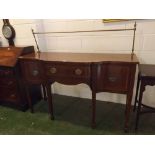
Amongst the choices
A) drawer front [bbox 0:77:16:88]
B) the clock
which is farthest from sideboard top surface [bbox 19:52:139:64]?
the clock

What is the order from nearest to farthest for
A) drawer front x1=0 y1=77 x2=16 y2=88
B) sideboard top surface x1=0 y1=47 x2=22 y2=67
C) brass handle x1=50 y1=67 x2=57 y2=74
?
brass handle x1=50 y1=67 x2=57 y2=74, sideboard top surface x1=0 y1=47 x2=22 y2=67, drawer front x1=0 y1=77 x2=16 y2=88

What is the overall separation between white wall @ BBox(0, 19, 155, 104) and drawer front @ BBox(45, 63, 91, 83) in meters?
0.64

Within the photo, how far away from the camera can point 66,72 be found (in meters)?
1.59

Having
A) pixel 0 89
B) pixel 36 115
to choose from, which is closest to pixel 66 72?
pixel 36 115

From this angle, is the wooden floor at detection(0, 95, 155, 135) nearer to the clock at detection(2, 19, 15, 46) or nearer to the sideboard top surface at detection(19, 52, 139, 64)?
the sideboard top surface at detection(19, 52, 139, 64)

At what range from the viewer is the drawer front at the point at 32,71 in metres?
1.71

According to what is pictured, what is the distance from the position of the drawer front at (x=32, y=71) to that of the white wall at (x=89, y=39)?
1.86 feet

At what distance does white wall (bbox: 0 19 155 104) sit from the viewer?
184cm

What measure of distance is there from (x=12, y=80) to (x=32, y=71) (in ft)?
1.30

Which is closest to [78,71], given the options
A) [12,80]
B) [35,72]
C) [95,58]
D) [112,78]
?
[95,58]

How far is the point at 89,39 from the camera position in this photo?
6.81 feet

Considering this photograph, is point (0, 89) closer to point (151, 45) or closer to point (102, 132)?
point (102, 132)

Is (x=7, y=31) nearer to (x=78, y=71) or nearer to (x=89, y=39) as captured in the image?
(x=89, y=39)
